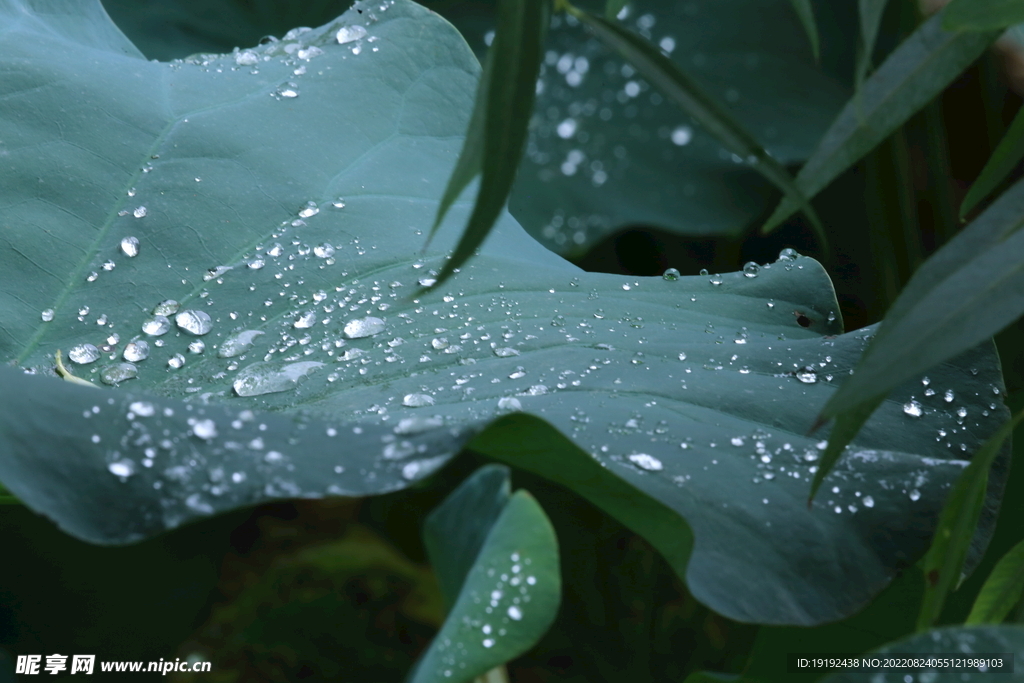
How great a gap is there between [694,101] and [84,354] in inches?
23.9

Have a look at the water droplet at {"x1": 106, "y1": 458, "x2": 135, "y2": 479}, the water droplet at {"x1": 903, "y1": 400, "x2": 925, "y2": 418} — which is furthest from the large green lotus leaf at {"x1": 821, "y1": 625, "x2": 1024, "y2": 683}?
the water droplet at {"x1": 106, "y1": 458, "x2": 135, "y2": 479}

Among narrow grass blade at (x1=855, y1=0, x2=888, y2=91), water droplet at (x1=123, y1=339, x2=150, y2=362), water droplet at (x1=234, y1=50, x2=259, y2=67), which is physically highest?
narrow grass blade at (x1=855, y1=0, x2=888, y2=91)

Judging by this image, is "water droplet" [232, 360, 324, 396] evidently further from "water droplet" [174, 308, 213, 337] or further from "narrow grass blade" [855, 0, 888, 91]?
"narrow grass blade" [855, 0, 888, 91]

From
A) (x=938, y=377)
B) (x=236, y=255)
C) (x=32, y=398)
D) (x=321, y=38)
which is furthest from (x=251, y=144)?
(x=938, y=377)

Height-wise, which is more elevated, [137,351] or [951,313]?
[951,313]

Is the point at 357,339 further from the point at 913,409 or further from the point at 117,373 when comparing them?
the point at 913,409

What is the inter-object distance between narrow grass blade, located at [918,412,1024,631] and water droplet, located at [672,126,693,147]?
117cm

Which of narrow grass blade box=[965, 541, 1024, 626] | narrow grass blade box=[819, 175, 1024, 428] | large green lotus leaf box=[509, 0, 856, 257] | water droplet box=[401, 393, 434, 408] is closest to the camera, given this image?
narrow grass blade box=[819, 175, 1024, 428]

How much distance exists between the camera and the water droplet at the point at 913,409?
26.3 inches

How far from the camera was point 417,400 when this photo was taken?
2.13 ft

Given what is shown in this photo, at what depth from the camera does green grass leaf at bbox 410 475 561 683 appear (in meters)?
0.45

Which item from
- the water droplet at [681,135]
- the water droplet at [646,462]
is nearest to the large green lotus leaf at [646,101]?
the water droplet at [681,135]

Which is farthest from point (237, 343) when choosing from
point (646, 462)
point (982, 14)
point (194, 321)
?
point (982, 14)

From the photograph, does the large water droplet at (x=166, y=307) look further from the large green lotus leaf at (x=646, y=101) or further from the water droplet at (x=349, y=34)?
the large green lotus leaf at (x=646, y=101)
